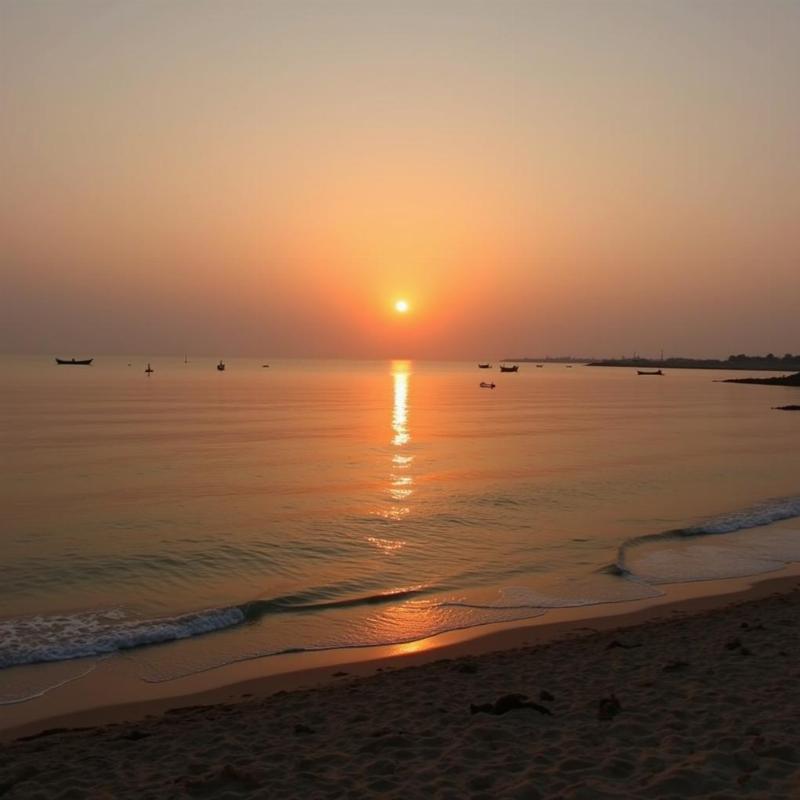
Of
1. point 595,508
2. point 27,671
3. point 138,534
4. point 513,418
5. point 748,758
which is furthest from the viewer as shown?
point 513,418

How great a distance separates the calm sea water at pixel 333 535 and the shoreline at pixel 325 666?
42 cm

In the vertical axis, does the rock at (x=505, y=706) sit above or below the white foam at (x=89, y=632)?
above

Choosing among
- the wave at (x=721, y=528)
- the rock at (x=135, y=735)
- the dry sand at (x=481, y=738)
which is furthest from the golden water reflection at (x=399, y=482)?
the rock at (x=135, y=735)

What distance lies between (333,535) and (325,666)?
9.11m

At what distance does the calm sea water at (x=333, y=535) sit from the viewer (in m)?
13.1

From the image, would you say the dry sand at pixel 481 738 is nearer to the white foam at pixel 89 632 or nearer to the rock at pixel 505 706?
the rock at pixel 505 706

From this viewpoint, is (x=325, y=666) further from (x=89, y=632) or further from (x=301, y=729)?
(x=89, y=632)

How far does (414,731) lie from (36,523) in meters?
17.1

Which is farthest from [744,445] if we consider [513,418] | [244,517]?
[244,517]

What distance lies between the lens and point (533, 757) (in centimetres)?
740

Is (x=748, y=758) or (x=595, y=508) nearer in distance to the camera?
(x=748, y=758)

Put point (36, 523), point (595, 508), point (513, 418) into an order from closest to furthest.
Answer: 1. point (36, 523)
2. point (595, 508)
3. point (513, 418)

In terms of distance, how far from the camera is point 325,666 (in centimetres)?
1144

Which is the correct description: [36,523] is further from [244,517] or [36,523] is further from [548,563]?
[548,563]
